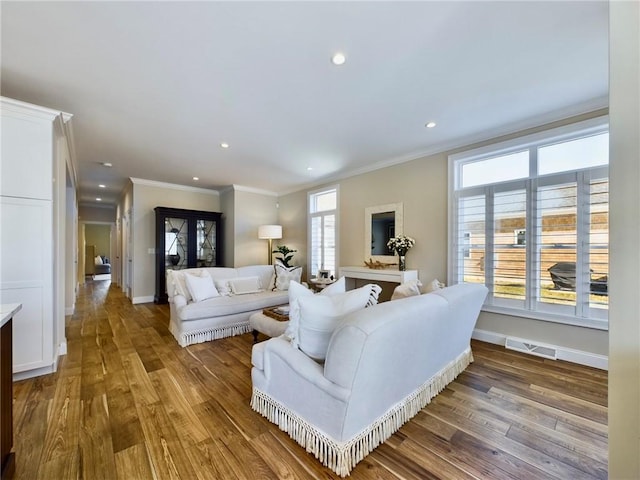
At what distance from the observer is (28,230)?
238cm

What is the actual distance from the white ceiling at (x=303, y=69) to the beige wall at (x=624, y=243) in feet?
3.25

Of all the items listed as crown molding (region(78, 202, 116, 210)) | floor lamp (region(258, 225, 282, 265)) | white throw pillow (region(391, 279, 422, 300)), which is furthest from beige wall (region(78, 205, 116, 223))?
white throw pillow (region(391, 279, 422, 300))

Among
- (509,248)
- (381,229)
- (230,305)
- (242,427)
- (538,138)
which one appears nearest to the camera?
(242,427)

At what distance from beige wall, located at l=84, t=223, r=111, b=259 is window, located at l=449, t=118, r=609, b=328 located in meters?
13.7

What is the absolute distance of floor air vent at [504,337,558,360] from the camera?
2.91 metres

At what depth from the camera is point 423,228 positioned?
399cm

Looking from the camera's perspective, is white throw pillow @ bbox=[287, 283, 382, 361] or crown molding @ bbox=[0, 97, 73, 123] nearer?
white throw pillow @ bbox=[287, 283, 382, 361]

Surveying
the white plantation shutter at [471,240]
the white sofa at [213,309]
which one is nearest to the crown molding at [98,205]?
the white sofa at [213,309]

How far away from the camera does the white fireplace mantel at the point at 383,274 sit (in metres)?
3.84

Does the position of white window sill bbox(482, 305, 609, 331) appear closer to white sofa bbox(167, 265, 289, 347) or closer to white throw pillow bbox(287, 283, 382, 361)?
white throw pillow bbox(287, 283, 382, 361)

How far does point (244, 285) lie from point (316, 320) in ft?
9.43

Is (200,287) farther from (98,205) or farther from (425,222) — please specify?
(98,205)

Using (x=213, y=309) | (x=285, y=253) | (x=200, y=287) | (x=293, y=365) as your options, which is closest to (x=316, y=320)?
(x=293, y=365)

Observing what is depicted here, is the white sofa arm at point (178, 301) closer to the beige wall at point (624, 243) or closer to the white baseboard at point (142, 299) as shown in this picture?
the white baseboard at point (142, 299)
